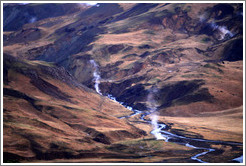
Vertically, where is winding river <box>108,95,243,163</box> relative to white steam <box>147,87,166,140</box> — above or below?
below

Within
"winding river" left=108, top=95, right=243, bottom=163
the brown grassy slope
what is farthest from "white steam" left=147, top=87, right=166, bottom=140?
the brown grassy slope

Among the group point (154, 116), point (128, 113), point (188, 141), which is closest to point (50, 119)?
point (188, 141)

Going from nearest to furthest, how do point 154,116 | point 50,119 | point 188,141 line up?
point 50,119 → point 188,141 → point 154,116

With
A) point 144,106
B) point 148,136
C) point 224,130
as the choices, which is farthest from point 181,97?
point 148,136

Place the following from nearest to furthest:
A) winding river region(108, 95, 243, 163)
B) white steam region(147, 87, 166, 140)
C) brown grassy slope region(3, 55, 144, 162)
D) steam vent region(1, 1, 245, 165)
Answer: brown grassy slope region(3, 55, 144, 162) → steam vent region(1, 1, 245, 165) → winding river region(108, 95, 243, 163) → white steam region(147, 87, 166, 140)

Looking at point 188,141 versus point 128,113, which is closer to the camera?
point 188,141

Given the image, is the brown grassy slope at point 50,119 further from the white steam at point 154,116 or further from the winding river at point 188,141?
the winding river at point 188,141

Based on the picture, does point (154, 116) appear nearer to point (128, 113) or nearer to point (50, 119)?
point (128, 113)

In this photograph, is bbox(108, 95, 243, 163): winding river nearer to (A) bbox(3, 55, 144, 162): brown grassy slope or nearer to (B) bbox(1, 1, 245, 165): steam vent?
(B) bbox(1, 1, 245, 165): steam vent

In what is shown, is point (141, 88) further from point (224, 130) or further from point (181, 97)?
point (224, 130)
